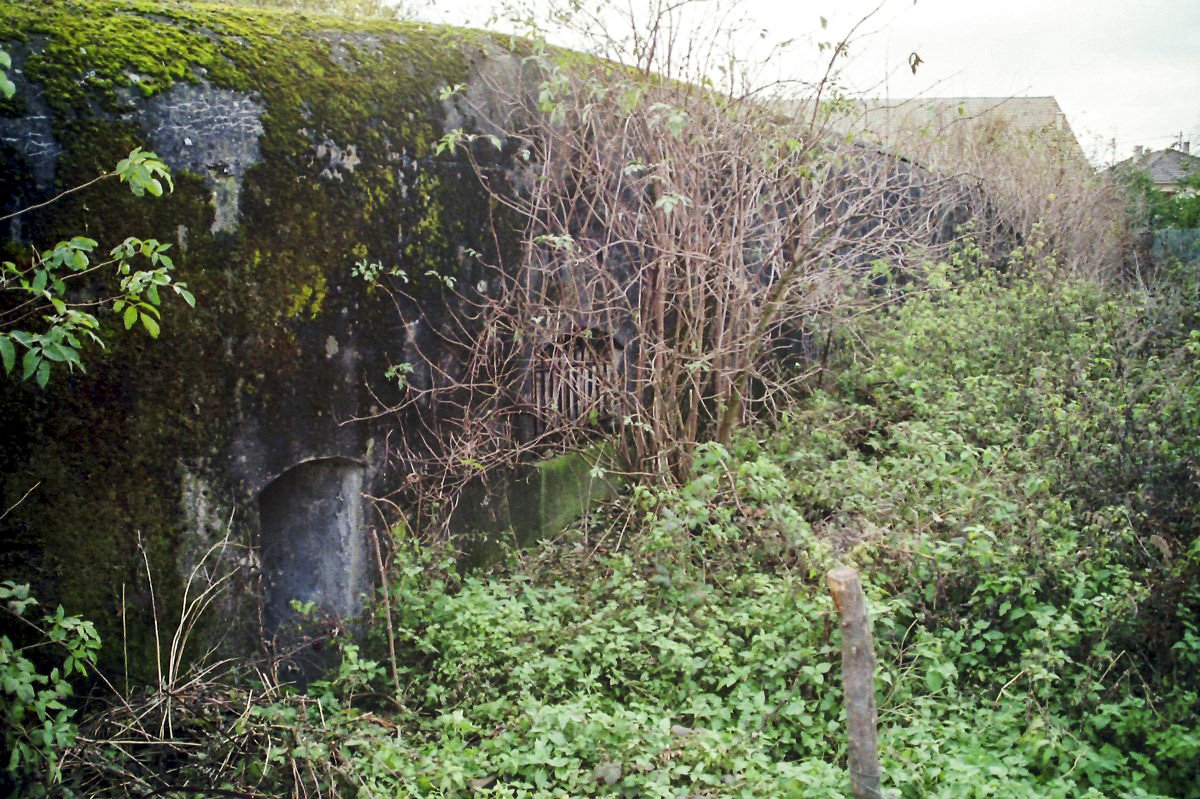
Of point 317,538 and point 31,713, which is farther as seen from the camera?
point 317,538

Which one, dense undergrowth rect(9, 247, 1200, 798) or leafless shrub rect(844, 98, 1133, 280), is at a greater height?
leafless shrub rect(844, 98, 1133, 280)

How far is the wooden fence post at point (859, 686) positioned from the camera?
3625mm

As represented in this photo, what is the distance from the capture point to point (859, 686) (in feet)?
12.0

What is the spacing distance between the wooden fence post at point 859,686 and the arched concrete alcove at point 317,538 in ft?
9.35

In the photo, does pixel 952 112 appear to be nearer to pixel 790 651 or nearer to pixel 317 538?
pixel 790 651

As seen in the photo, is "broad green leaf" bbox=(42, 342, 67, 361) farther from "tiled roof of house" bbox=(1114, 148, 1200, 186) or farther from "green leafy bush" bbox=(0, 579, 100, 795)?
"tiled roof of house" bbox=(1114, 148, 1200, 186)

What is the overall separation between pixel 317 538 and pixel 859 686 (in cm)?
310

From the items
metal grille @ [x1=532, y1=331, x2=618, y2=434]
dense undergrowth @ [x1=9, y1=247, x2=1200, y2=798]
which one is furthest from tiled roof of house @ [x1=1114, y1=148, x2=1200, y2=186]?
metal grille @ [x1=532, y1=331, x2=618, y2=434]

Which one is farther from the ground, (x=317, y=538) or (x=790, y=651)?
(x=317, y=538)

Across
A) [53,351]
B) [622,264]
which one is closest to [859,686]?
[53,351]

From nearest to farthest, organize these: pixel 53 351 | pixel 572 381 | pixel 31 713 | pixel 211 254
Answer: pixel 53 351 < pixel 31 713 < pixel 211 254 < pixel 572 381

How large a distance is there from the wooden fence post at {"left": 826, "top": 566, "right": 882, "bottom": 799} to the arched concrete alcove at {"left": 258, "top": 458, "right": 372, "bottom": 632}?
2.85 m

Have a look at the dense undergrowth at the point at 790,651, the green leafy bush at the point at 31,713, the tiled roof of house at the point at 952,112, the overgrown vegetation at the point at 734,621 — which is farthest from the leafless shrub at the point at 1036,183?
the green leafy bush at the point at 31,713

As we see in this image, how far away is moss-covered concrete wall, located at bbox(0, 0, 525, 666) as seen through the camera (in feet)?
12.9
